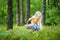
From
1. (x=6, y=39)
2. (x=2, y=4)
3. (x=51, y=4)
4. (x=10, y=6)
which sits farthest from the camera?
(x=2, y=4)

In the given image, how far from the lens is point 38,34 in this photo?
7996 millimetres

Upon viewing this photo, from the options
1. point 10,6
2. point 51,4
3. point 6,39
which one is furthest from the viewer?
point 51,4

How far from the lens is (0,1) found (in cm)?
4062

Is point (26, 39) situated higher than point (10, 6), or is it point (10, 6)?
point (10, 6)

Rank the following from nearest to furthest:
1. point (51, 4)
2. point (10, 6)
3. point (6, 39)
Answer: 1. point (6, 39)
2. point (10, 6)
3. point (51, 4)

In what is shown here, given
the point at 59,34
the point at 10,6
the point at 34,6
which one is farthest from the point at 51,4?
the point at 34,6

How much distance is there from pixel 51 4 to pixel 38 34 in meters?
13.9

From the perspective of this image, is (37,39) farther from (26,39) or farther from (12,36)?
(12,36)

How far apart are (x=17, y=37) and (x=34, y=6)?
107 feet

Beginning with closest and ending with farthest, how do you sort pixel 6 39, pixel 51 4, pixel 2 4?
pixel 6 39, pixel 51 4, pixel 2 4

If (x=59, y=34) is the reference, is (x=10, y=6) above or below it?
above

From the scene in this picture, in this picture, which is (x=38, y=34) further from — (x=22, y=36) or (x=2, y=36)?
(x=2, y=36)

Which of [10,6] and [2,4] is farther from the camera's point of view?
[2,4]

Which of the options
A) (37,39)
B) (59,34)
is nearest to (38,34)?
(37,39)
